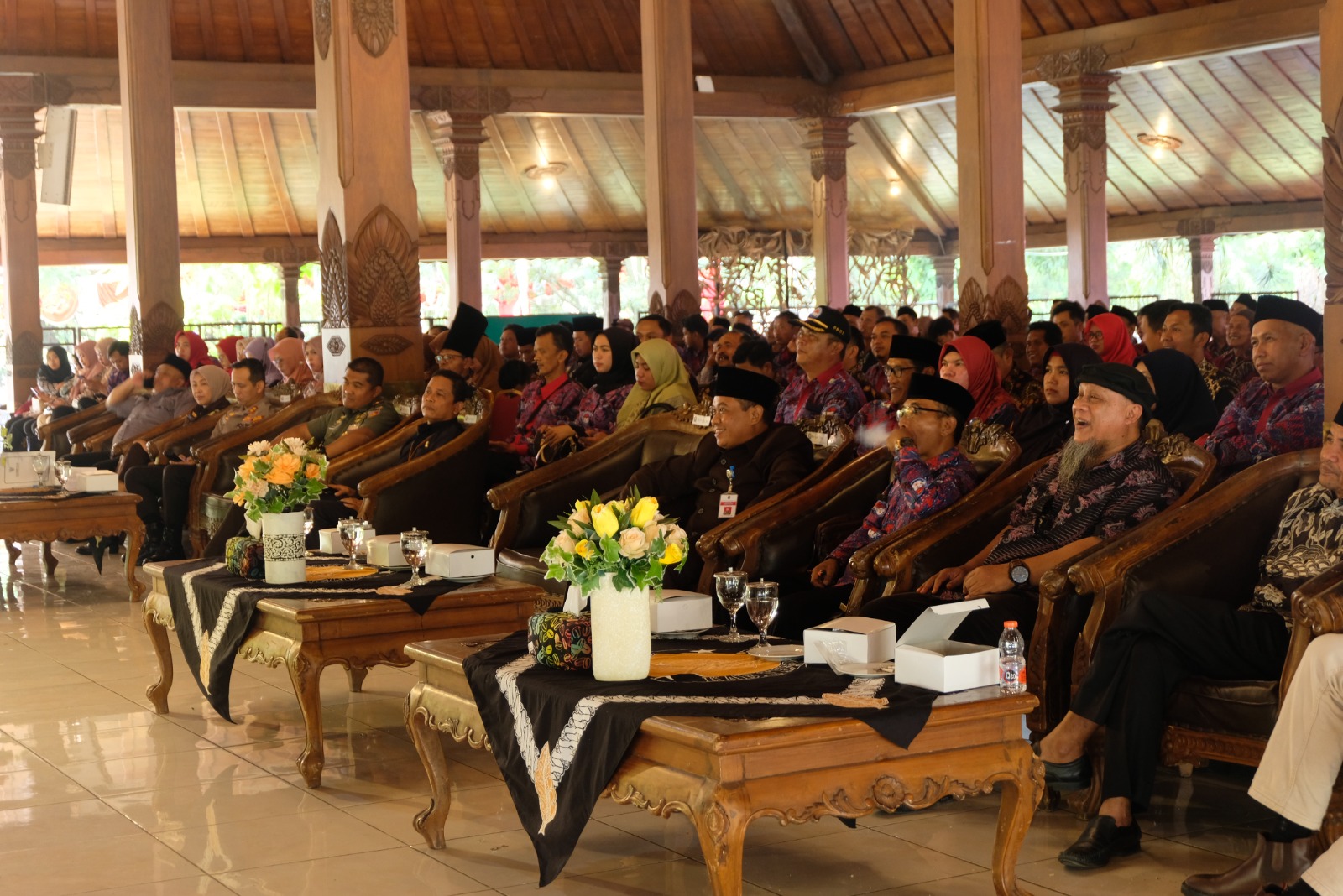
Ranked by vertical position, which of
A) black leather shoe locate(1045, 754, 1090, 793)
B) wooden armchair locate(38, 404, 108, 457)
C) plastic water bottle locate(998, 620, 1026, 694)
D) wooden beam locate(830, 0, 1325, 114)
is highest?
wooden beam locate(830, 0, 1325, 114)

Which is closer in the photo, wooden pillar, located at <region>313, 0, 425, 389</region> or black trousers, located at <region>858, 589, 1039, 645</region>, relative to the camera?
black trousers, located at <region>858, 589, 1039, 645</region>

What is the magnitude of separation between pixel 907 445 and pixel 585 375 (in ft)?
10.9

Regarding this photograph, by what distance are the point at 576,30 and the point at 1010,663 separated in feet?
44.0

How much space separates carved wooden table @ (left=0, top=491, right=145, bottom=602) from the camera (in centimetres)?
753

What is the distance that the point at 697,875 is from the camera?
3.60 m

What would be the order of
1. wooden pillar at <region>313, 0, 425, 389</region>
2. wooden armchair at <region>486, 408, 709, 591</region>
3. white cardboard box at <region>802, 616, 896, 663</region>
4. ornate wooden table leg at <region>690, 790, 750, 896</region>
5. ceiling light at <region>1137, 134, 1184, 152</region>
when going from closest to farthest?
ornate wooden table leg at <region>690, 790, 750, 896</region> → white cardboard box at <region>802, 616, 896, 663</region> → wooden armchair at <region>486, 408, 709, 591</region> → wooden pillar at <region>313, 0, 425, 389</region> → ceiling light at <region>1137, 134, 1184, 152</region>

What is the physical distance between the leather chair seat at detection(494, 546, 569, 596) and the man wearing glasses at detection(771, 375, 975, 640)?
1.15m

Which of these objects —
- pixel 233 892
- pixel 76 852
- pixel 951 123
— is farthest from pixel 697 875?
pixel 951 123

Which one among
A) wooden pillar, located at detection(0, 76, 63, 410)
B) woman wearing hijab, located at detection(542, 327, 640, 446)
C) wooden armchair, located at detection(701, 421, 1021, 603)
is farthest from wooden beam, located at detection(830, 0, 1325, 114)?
wooden pillar, located at detection(0, 76, 63, 410)

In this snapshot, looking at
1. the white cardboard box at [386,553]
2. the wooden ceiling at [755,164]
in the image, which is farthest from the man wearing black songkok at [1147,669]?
the wooden ceiling at [755,164]

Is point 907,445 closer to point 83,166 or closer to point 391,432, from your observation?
point 391,432

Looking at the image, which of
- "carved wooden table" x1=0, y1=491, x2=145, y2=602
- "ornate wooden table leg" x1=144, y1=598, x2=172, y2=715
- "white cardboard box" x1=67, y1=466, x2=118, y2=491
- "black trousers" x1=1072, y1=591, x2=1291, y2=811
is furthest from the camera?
"white cardboard box" x1=67, y1=466, x2=118, y2=491

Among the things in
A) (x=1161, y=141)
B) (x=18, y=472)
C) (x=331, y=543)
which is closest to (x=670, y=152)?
(x=18, y=472)

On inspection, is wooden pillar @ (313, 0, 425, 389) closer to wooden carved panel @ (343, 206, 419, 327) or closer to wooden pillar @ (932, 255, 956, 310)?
wooden carved panel @ (343, 206, 419, 327)
